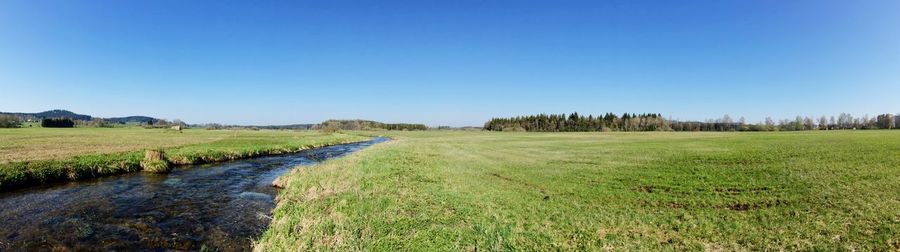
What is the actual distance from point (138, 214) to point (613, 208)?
18.2 m

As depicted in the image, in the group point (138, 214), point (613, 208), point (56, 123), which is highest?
point (56, 123)

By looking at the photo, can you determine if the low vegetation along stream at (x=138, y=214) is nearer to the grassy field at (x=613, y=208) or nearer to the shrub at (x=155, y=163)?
the grassy field at (x=613, y=208)

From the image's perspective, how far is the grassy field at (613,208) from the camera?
10.1m

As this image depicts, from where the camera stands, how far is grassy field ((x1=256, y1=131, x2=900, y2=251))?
33.2 feet

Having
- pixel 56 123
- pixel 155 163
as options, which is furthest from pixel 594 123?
pixel 56 123

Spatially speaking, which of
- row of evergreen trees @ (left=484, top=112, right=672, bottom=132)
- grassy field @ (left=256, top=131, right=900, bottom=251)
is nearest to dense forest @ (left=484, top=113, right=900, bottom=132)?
row of evergreen trees @ (left=484, top=112, right=672, bottom=132)

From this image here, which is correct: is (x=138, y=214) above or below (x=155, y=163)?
below

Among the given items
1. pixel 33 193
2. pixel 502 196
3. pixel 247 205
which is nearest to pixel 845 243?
pixel 502 196

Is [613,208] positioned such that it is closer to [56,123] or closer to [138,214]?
[138,214]

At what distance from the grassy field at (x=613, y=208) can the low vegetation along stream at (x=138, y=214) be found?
1.88m

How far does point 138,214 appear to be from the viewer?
52.6 feet

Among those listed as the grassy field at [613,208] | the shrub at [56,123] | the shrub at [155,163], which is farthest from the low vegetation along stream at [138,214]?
the shrub at [56,123]

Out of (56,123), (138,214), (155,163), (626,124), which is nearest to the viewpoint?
(138,214)

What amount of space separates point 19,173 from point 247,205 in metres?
14.5
